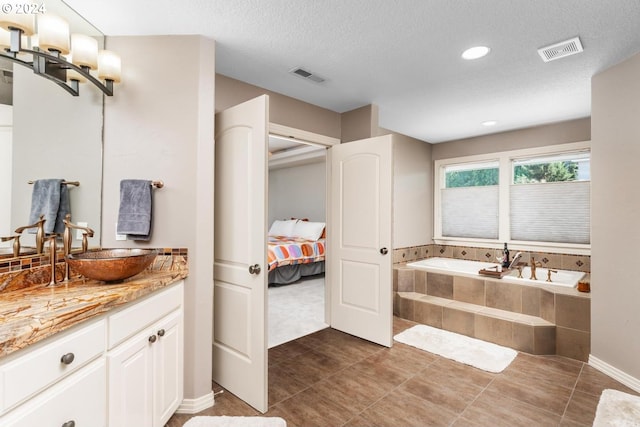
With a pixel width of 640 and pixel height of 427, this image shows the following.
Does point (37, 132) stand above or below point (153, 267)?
above

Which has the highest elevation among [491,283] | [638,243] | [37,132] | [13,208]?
[37,132]

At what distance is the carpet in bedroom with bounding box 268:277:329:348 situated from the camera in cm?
348

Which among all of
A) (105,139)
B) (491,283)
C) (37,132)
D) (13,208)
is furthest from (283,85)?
(491,283)

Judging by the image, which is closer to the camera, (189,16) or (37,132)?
(37,132)

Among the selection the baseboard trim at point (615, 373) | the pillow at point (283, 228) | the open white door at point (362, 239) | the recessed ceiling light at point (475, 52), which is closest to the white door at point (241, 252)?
the open white door at point (362, 239)

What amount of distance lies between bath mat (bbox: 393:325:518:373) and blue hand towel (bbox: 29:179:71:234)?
2.96 metres

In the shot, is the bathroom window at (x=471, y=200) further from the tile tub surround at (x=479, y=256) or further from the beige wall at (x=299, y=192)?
the beige wall at (x=299, y=192)

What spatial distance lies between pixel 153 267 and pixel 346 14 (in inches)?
78.1

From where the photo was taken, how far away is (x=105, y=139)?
6.78ft

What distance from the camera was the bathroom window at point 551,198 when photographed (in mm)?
3988

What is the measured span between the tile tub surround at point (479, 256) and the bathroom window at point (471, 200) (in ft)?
0.78

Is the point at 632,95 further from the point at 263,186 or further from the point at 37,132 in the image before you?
the point at 37,132

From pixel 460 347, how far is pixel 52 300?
124 inches

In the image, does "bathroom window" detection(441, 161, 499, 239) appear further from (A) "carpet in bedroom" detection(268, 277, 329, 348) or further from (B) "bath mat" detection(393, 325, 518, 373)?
(A) "carpet in bedroom" detection(268, 277, 329, 348)
